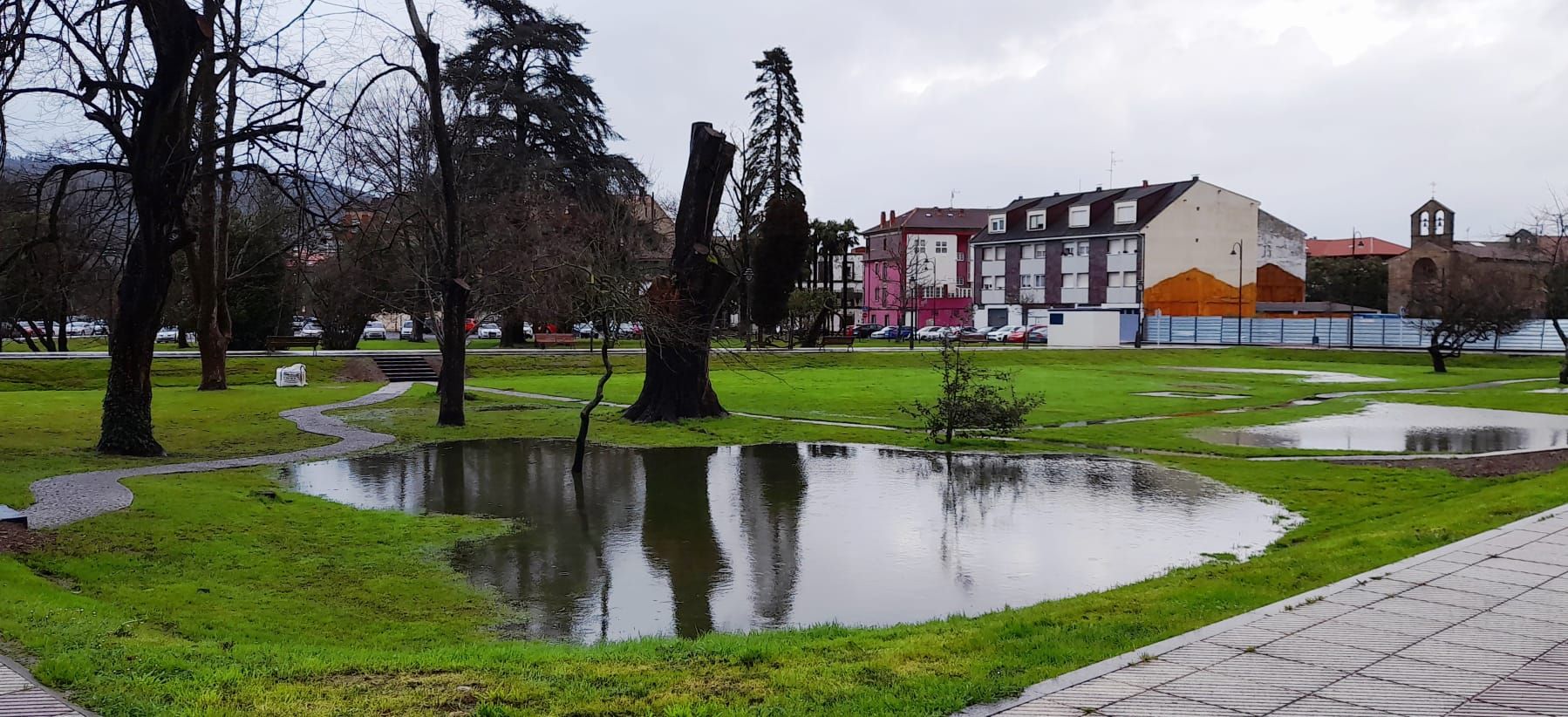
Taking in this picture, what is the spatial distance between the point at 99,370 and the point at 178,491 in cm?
2580

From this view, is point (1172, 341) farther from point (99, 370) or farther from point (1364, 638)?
point (1364, 638)

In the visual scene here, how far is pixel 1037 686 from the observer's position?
539 cm

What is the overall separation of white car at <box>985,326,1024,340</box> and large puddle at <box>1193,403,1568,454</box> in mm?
41804

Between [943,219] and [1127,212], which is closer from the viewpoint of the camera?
[1127,212]

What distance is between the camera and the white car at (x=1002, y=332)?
69.1m

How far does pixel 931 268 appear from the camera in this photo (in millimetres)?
92500

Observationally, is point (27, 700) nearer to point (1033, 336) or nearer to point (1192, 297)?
point (1033, 336)

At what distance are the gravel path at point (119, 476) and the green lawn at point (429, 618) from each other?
38 centimetres

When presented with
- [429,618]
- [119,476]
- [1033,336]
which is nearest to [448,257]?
[119,476]

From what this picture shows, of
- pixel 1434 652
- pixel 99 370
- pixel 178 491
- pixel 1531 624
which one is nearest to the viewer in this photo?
pixel 1434 652

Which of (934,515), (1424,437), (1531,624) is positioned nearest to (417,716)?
(1531,624)

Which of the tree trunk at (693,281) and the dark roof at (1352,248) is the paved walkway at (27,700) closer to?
the tree trunk at (693,281)

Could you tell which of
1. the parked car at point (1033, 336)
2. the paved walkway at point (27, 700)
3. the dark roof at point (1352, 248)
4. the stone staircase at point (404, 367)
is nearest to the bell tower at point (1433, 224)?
the dark roof at point (1352, 248)

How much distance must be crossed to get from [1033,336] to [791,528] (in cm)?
5516
